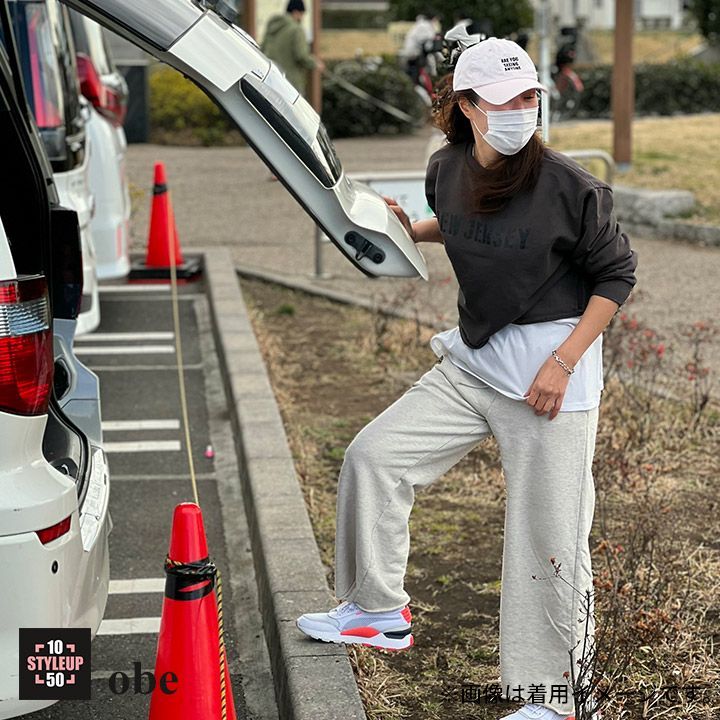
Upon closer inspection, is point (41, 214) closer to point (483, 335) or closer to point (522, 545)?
point (483, 335)

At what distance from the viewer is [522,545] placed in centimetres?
334

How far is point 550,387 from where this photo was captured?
10.6ft

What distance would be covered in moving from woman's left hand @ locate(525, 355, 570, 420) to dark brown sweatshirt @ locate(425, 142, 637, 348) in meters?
0.14

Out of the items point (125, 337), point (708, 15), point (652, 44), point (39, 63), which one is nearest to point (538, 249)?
point (39, 63)

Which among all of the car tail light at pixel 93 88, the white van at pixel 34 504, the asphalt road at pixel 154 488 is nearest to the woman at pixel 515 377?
the white van at pixel 34 504

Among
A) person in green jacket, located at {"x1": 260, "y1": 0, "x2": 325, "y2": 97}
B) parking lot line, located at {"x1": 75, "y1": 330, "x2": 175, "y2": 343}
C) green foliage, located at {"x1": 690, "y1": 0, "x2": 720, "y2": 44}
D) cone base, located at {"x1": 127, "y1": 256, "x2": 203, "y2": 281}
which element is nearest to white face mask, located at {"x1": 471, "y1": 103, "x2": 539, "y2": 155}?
parking lot line, located at {"x1": 75, "y1": 330, "x2": 175, "y2": 343}

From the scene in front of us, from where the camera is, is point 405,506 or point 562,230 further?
point 405,506

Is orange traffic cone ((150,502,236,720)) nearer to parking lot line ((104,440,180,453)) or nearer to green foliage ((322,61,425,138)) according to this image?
parking lot line ((104,440,180,453))

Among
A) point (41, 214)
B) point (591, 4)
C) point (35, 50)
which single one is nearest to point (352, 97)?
point (35, 50)

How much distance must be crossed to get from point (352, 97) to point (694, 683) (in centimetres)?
1816

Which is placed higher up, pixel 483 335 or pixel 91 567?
pixel 483 335

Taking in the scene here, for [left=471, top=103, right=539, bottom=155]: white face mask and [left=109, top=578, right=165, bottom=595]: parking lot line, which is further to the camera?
[left=109, top=578, right=165, bottom=595]: parking lot line

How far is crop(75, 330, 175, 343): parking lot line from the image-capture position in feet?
27.2

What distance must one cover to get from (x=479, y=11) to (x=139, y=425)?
25269mm
